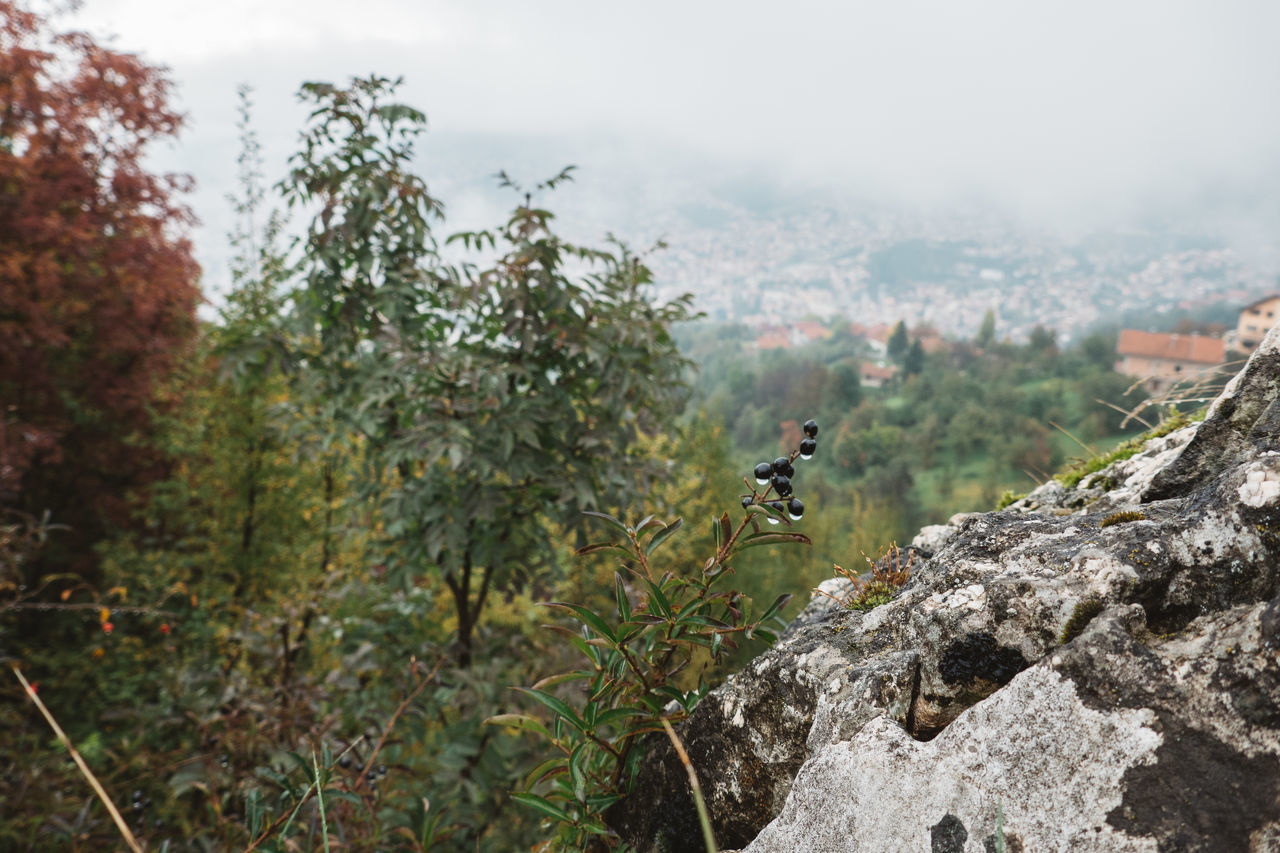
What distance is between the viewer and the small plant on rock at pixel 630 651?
123 cm

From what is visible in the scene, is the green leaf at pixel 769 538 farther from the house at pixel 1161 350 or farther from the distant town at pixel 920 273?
the distant town at pixel 920 273

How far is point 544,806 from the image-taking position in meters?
1.24

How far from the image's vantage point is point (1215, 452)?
50.6 inches

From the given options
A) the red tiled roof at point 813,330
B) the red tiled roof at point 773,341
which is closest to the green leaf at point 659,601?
the red tiled roof at point 773,341

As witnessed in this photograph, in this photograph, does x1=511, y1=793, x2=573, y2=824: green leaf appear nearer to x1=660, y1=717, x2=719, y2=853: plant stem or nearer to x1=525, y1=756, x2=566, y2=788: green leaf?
x1=525, y1=756, x2=566, y2=788: green leaf

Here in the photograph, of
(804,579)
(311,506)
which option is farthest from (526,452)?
(804,579)

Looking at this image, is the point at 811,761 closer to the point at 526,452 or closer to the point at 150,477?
the point at 526,452

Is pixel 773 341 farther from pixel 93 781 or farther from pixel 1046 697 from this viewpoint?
pixel 93 781

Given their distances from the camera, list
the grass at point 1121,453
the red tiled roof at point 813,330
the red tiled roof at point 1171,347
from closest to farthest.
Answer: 1. the grass at point 1121,453
2. the red tiled roof at point 1171,347
3. the red tiled roof at point 813,330

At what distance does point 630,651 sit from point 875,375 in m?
39.1

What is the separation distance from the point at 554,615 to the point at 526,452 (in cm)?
423

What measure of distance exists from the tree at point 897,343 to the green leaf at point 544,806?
137 ft

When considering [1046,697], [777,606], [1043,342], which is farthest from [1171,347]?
[1046,697]

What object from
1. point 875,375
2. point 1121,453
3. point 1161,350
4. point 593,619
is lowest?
point 875,375
